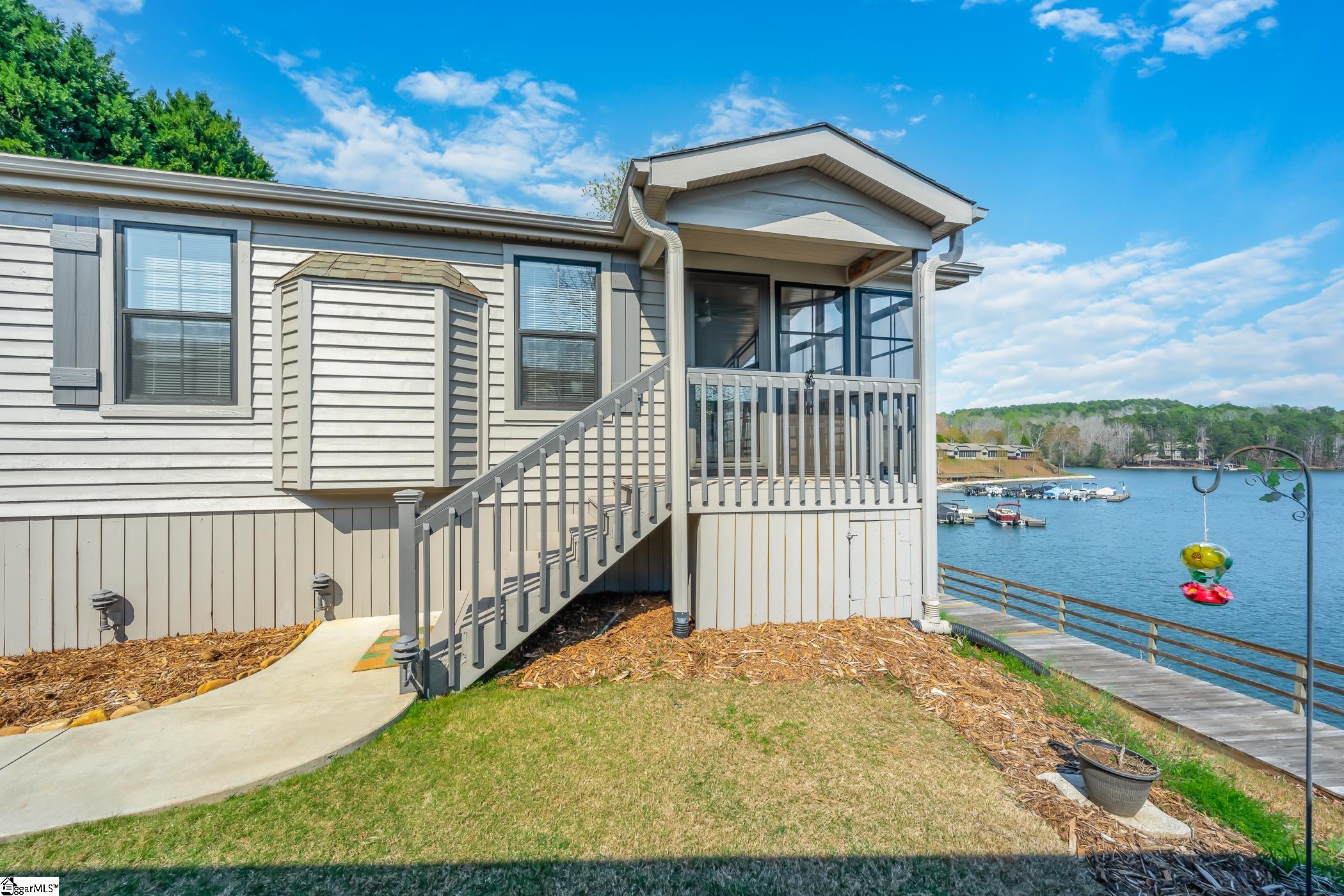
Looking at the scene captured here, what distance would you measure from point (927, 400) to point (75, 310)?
724 cm

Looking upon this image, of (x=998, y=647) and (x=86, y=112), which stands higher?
(x=86, y=112)

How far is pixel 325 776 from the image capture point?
2619mm

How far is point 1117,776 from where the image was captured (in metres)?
2.40

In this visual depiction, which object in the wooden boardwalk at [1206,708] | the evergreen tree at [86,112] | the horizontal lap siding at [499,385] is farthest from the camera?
the evergreen tree at [86,112]

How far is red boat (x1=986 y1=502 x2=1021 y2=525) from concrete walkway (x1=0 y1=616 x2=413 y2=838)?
112 feet

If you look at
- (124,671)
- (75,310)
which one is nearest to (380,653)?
(124,671)

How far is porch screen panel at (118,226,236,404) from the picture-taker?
4516mm

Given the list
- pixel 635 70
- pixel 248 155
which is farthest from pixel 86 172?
pixel 248 155

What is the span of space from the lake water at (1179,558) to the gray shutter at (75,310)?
25.4 ft

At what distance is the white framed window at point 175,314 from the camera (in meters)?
4.45

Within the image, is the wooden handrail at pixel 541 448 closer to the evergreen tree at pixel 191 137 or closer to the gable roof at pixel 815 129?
the gable roof at pixel 815 129

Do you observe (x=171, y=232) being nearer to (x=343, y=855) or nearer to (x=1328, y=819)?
(x=343, y=855)

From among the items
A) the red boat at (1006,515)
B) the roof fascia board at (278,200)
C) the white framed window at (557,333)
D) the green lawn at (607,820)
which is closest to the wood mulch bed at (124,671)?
the green lawn at (607,820)

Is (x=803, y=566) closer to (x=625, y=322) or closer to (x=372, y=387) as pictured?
(x=625, y=322)
